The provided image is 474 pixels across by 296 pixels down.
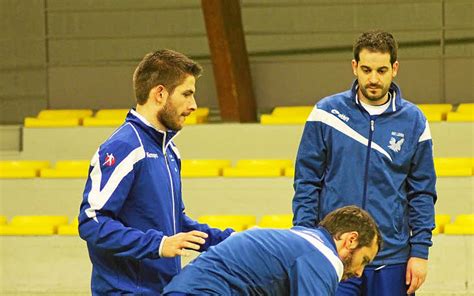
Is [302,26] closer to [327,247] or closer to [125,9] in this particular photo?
[125,9]

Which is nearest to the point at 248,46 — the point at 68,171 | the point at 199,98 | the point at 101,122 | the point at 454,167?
the point at 199,98

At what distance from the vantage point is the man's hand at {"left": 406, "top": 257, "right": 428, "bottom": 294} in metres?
3.97

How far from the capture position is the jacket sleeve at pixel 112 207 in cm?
318

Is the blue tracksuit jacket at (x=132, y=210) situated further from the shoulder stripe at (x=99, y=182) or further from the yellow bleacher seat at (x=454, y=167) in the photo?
the yellow bleacher seat at (x=454, y=167)

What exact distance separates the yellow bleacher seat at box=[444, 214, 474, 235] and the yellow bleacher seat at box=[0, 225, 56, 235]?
8.91 ft

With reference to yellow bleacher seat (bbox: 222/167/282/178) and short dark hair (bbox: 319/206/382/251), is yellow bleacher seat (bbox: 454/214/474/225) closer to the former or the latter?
yellow bleacher seat (bbox: 222/167/282/178)

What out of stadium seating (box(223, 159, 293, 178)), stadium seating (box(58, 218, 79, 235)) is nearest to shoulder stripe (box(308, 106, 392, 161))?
stadium seating (box(58, 218, 79, 235))

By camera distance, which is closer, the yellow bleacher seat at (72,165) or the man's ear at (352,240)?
the man's ear at (352,240)

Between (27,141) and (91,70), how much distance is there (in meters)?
1.65

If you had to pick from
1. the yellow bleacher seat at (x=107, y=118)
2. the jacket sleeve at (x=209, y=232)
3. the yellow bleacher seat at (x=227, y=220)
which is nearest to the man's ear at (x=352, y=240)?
the jacket sleeve at (x=209, y=232)

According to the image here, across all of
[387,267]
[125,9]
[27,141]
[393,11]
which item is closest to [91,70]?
[125,9]

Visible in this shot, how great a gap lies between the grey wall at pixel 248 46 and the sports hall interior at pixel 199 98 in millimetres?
10

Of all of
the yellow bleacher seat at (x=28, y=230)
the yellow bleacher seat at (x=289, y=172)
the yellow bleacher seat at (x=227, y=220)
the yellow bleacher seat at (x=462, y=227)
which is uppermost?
the yellow bleacher seat at (x=289, y=172)

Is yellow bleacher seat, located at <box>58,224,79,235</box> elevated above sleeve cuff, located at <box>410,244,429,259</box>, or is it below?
below
